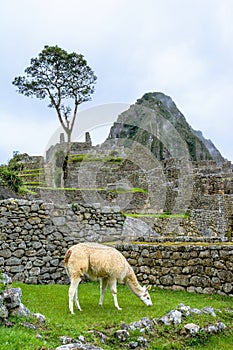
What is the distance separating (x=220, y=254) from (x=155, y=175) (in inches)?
564

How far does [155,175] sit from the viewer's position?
2475cm

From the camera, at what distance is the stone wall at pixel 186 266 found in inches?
413

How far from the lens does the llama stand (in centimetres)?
862

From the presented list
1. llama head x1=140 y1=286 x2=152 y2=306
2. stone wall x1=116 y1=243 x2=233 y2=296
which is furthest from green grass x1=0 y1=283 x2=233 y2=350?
stone wall x1=116 y1=243 x2=233 y2=296

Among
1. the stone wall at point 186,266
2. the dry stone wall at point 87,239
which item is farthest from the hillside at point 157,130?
the stone wall at point 186,266

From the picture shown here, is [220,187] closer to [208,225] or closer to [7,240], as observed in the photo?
[208,225]

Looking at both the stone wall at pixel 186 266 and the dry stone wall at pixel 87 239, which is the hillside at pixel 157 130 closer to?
the dry stone wall at pixel 87 239

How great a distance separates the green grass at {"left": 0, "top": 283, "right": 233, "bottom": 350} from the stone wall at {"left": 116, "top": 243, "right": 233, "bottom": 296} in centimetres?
35

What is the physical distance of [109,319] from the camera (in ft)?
25.3

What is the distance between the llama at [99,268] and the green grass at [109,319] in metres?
0.38

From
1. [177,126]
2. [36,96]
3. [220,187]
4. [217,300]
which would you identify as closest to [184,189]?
[220,187]

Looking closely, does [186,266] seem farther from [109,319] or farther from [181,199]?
[181,199]

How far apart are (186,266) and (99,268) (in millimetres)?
3285

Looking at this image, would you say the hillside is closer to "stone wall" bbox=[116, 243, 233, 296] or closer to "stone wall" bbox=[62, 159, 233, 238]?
"stone wall" bbox=[62, 159, 233, 238]
